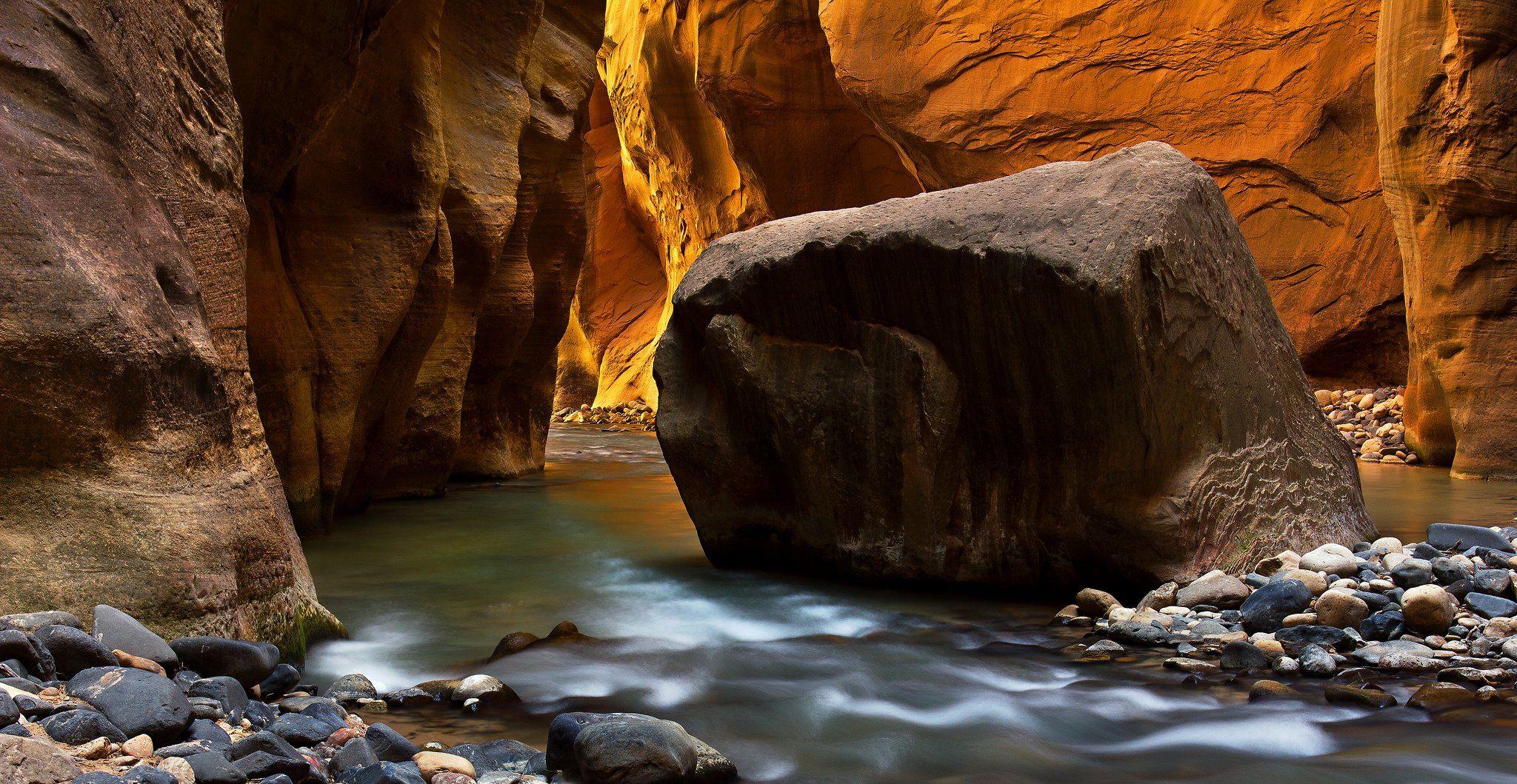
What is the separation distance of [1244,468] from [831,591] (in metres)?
1.63

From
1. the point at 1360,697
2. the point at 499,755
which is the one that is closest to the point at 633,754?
the point at 499,755

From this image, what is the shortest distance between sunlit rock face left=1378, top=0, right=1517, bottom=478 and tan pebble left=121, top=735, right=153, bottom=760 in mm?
8926

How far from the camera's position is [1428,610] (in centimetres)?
332

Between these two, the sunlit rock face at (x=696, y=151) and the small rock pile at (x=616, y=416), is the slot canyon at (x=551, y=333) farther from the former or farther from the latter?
the small rock pile at (x=616, y=416)

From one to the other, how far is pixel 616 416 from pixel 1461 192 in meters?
15.6

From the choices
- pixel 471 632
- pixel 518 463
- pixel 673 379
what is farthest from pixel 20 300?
pixel 518 463

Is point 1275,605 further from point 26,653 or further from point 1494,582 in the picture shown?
point 26,653

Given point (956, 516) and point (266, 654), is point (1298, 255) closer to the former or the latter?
point (956, 516)

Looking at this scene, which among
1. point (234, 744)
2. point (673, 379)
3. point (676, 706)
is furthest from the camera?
point (673, 379)

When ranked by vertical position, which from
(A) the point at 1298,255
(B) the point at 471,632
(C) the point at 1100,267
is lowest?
(B) the point at 471,632

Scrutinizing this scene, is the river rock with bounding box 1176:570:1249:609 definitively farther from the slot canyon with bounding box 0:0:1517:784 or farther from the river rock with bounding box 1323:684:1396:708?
the river rock with bounding box 1323:684:1396:708

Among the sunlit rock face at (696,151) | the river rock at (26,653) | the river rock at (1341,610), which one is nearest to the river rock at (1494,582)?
the river rock at (1341,610)

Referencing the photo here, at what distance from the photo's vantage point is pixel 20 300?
2.64 m

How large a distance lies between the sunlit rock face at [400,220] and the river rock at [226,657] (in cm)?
328
